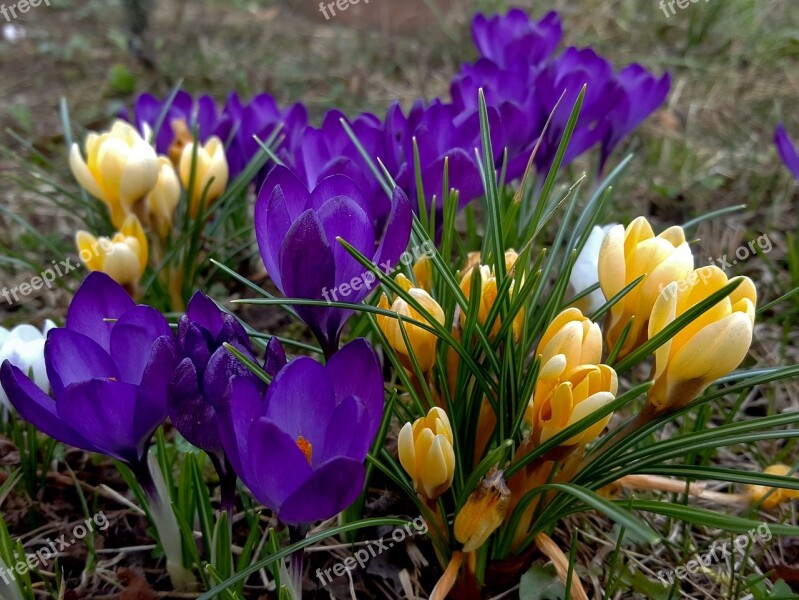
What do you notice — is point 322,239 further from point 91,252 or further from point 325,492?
point 91,252

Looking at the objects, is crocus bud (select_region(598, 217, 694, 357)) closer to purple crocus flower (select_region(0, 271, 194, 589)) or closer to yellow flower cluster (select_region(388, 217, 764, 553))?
yellow flower cluster (select_region(388, 217, 764, 553))

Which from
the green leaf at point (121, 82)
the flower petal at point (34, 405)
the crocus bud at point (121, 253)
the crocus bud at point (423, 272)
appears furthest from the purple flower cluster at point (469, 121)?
the green leaf at point (121, 82)

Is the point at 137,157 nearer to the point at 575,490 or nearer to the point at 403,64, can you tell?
the point at 575,490

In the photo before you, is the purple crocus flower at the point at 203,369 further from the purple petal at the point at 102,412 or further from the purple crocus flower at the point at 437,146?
the purple crocus flower at the point at 437,146

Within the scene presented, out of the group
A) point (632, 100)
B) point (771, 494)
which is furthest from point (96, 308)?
point (632, 100)

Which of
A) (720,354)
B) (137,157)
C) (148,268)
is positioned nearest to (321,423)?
(720,354)

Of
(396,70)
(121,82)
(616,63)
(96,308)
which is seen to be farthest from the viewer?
(396,70)
